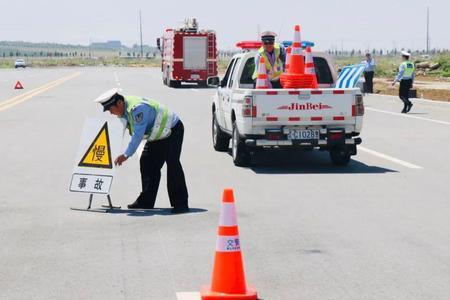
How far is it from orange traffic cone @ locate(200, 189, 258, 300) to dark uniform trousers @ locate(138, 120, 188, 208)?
158 inches

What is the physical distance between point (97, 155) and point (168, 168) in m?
0.83

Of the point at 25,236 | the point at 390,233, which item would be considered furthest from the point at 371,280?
the point at 25,236

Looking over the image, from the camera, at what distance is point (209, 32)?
170 ft

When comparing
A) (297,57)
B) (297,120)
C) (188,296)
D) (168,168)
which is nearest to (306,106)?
(297,120)

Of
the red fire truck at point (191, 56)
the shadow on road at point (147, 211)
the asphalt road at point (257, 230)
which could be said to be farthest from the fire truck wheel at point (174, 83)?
the shadow on road at point (147, 211)

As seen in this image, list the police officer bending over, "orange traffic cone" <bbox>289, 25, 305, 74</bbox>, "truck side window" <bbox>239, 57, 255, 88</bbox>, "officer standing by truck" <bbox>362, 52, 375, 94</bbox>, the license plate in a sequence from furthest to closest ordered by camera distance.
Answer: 1. "officer standing by truck" <bbox>362, 52, 375, 94</bbox>
2. "truck side window" <bbox>239, 57, 255, 88</bbox>
3. "orange traffic cone" <bbox>289, 25, 305, 74</bbox>
4. the license plate
5. the police officer bending over

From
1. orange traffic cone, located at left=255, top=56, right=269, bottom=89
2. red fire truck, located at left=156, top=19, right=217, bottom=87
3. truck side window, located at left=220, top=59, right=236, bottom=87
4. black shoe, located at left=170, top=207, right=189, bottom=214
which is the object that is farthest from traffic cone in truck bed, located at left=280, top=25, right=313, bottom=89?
red fire truck, located at left=156, top=19, right=217, bottom=87

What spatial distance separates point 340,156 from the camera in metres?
15.2

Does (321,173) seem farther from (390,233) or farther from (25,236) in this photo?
(25,236)

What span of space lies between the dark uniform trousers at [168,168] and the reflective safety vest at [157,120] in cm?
12

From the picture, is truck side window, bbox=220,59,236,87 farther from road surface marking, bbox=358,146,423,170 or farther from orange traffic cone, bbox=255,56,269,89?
road surface marking, bbox=358,146,423,170

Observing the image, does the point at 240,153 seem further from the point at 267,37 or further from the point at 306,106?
the point at 267,37

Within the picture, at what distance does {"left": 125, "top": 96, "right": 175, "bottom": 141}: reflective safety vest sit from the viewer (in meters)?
10.6

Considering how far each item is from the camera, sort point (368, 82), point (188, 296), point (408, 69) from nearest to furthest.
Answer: point (188, 296) < point (408, 69) < point (368, 82)
